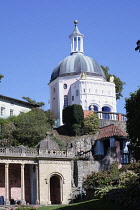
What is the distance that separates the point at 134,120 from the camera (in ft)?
126

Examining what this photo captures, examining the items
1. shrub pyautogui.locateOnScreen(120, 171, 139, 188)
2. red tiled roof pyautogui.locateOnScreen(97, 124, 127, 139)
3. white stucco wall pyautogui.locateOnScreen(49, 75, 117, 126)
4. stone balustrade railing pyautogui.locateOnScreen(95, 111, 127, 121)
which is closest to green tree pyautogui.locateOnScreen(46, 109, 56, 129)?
white stucco wall pyautogui.locateOnScreen(49, 75, 117, 126)

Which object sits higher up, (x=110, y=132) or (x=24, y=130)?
(x=24, y=130)

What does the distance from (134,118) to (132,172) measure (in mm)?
9824

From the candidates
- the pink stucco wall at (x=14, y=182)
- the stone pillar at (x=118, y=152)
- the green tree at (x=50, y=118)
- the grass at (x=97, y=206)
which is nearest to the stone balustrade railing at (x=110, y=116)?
the green tree at (x=50, y=118)

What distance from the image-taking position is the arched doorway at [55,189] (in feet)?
158

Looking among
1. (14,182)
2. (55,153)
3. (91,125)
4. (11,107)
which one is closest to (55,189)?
(55,153)

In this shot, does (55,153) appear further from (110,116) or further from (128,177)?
(110,116)

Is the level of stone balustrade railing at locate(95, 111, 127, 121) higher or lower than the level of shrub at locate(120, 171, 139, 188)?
higher

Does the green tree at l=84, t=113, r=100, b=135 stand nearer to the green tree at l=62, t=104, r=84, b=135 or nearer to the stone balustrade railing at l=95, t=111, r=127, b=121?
the green tree at l=62, t=104, r=84, b=135

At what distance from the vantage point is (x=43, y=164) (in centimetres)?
4725

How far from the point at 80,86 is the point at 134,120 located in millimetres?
32204

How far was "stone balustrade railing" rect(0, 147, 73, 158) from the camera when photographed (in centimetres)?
4588

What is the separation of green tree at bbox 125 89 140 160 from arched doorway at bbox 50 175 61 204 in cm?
1128

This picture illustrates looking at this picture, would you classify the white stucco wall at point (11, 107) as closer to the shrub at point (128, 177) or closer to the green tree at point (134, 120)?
the shrub at point (128, 177)
